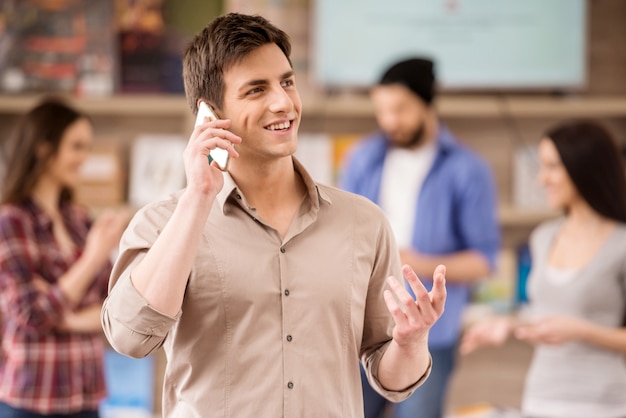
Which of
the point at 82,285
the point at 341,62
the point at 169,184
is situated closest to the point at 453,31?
the point at 341,62

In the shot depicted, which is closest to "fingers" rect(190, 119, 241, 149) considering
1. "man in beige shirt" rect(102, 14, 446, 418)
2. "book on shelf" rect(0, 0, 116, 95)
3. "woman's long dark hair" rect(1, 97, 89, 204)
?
"man in beige shirt" rect(102, 14, 446, 418)

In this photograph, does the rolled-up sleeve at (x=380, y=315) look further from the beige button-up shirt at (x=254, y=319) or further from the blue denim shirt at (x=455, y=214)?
the blue denim shirt at (x=455, y=214)

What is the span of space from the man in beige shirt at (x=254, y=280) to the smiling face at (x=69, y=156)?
117 centimetres

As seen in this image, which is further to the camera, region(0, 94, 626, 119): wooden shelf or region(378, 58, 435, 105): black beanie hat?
region(0, 94, 626, 119): wooden shelf

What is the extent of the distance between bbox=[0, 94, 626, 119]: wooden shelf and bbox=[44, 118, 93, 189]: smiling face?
1222 mm

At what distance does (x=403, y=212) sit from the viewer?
3.07m

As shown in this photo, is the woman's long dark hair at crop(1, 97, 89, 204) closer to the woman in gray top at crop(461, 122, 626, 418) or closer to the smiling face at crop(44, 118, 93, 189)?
the smiling face at crop(44, 118, 93, 189)

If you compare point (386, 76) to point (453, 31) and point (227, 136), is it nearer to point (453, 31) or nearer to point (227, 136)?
point (453, 31)

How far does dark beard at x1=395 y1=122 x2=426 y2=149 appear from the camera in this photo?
10.1 ft

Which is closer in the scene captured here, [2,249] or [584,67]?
[2,249]

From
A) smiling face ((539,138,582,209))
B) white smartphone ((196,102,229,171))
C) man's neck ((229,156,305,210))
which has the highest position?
white smartphone ((196,102,229,171))

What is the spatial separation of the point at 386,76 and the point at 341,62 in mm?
916

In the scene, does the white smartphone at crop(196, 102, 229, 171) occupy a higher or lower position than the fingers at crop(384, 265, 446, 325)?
higher

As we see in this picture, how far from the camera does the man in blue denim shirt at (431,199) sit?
295cm
